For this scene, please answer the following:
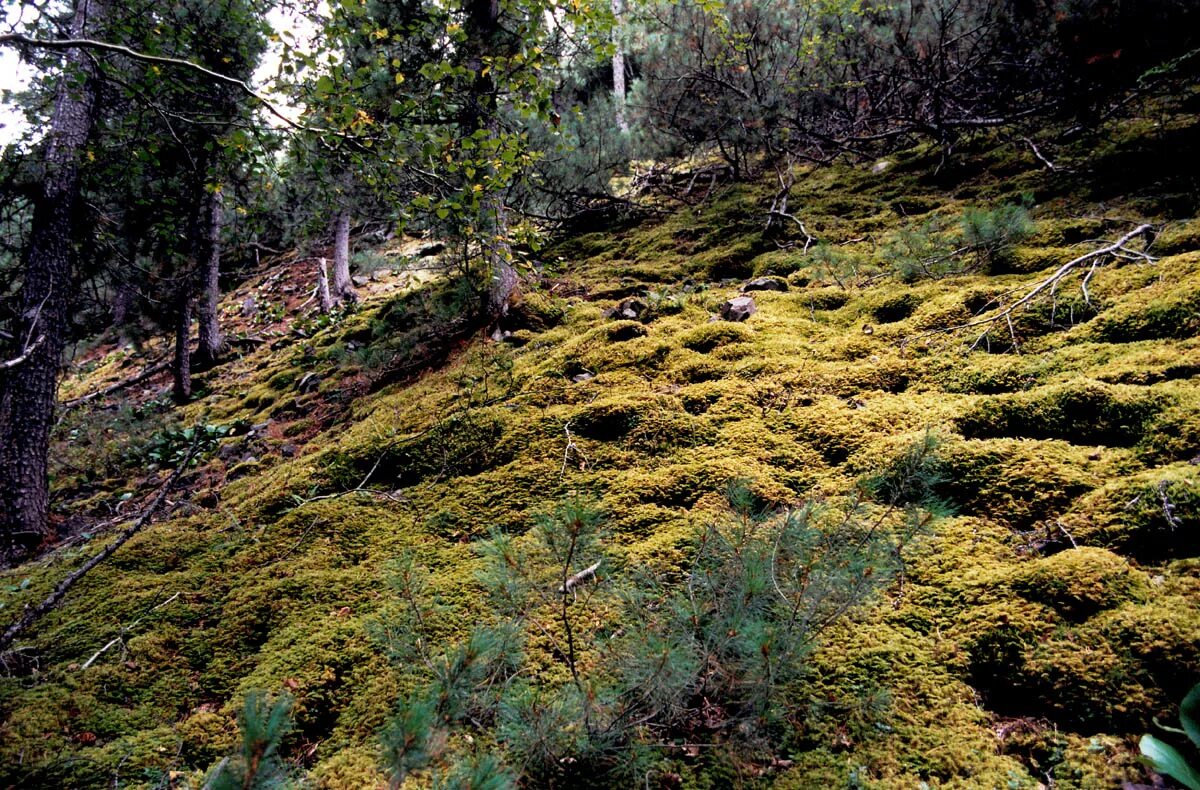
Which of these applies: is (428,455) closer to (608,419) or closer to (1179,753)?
(608,419)

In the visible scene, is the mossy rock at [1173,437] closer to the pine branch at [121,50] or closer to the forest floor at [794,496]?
the forest floor at [794,496]

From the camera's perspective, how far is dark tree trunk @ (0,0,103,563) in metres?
5.34

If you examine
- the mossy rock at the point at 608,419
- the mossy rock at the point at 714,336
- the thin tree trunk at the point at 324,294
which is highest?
the thin tree trunk at the point at 324,294

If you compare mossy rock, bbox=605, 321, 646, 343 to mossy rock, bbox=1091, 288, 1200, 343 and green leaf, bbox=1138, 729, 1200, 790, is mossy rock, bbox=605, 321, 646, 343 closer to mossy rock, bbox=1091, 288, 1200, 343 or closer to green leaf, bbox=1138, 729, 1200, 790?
mossy rock, bbox=1091, 288, 1200, 343

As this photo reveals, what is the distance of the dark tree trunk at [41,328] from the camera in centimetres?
534

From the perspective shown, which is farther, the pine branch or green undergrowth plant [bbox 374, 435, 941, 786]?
the pine branch

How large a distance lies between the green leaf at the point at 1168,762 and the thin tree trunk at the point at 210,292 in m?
11.0

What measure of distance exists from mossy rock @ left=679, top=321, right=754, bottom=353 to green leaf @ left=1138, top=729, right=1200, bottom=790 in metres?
3.50

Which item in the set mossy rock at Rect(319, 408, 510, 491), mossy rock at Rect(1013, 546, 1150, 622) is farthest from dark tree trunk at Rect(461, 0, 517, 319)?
mossy rock at Rect(1013, 546, 1150, 622)

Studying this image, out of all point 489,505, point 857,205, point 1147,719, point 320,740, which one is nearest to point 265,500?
point 489,505

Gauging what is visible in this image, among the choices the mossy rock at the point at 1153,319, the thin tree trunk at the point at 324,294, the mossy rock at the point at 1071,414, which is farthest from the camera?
the thin tree trunk at the point at 324,294

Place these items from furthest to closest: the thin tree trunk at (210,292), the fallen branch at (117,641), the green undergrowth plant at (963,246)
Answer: the thin tree trunk at (210,292) → the green undergrowth plant at (963,246) → the fallen branch at (117,641)

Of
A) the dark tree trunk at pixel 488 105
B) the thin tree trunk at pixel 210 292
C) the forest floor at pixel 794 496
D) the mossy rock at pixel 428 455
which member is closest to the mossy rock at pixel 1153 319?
the forest floor at pixel 794 496

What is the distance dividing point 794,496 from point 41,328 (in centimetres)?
697
